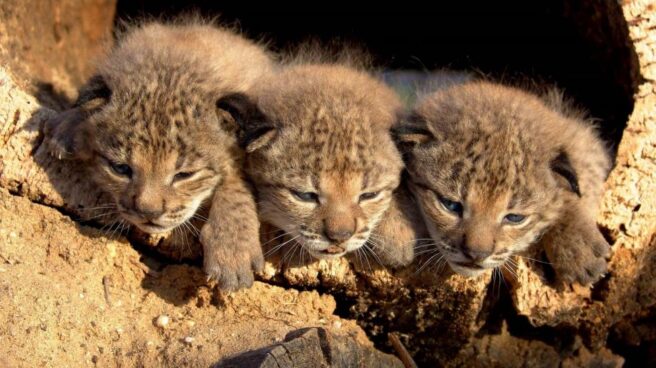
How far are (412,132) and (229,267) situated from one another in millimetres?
1133

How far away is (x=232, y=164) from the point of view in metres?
4.07

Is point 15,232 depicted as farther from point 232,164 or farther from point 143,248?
point 232,164

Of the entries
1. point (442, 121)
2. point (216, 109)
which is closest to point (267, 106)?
point (216, 109)

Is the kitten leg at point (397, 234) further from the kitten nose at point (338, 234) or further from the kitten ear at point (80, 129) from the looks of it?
the kitten ear at point (80, 129)

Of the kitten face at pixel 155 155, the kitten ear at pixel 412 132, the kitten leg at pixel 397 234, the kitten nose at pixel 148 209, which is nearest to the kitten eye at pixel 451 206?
the kitten leg at pixel 397 234

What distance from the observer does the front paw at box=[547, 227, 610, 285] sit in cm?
405

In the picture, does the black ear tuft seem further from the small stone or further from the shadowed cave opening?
the shadowed cave opening

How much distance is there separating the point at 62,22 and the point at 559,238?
364 centimetres

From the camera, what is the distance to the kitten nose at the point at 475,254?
3.80 m

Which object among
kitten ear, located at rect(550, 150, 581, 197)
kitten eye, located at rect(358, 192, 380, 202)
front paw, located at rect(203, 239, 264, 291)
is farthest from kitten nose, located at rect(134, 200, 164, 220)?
kitten ear, located at rect(550, 150, 581, 197)

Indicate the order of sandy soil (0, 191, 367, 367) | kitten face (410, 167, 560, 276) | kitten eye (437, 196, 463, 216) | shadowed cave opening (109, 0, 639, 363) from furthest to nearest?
shadowed cave opening (109, 0, 639, 363), kitten eye (437, 196, 463, 216), kitten face (410, 167, 560, 276), sandy soil (0, 191, 367, 367)

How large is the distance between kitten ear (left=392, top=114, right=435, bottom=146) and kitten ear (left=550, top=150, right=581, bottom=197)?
2.00 ft

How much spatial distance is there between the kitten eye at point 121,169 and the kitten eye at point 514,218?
6.07 feet

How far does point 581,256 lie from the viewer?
404 centimetres
